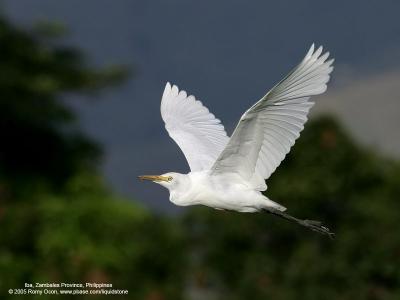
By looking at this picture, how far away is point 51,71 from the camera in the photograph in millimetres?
29969

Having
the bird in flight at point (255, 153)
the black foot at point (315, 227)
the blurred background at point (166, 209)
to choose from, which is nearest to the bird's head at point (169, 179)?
the bird in flight at point (255, 153)

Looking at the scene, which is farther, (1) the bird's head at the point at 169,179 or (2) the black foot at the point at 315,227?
(2) the black foot at the point at 315,227

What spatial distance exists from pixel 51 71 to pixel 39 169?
565 centimetres

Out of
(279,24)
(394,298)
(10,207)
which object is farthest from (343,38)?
(394,298)

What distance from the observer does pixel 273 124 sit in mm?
7328

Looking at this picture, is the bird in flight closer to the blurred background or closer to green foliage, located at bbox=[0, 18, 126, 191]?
the blurred background

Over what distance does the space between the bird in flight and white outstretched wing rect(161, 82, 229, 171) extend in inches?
3.3

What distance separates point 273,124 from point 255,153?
11.2 inches

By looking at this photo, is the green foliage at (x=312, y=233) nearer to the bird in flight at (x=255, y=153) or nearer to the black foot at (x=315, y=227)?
the black foot at (x=315, y=227)

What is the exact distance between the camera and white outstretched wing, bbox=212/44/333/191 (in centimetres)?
695

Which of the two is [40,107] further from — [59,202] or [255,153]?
[255,153]

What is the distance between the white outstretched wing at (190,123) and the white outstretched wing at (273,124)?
3.32 feet

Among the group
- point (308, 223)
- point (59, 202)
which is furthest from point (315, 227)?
point (59, 202)

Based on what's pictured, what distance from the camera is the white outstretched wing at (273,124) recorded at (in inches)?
274
